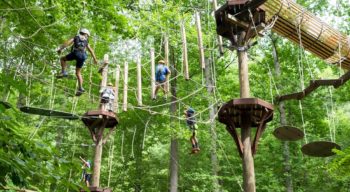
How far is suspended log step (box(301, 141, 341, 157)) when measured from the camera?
5.33m

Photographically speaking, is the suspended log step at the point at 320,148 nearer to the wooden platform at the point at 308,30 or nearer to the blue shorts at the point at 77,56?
the wooden platform at the point at 308,30

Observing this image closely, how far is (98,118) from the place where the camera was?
8.93 m

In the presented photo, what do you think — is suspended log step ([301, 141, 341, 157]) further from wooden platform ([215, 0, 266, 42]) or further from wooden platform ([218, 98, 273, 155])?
wooden platform ([215, 0, 266, 42])

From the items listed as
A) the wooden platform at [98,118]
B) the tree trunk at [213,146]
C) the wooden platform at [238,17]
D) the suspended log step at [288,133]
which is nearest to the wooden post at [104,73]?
the wooden platform at [98,118]

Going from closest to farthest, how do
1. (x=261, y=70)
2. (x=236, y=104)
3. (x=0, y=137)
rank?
1. (x=0, y=137)
2. (x=236, y=104)
3. (x=261, y=70)

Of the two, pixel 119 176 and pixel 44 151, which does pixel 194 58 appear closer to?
pixel 119 176

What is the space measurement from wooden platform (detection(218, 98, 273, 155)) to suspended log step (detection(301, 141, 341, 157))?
0.70 meters

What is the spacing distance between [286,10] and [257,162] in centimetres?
985

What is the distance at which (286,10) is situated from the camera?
6.32 meters

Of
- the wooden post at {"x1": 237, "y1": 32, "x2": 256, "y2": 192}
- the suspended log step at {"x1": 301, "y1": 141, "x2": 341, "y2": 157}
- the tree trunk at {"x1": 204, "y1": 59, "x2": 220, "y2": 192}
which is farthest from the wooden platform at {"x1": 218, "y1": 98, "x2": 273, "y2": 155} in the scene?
the tree trunk at {"x1": 204, "y1": 59, "x2": 220, "y2": 192}

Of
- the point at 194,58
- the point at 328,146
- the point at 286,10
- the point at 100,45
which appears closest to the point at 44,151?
the point at 328,146

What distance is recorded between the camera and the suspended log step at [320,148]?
17.5 feet

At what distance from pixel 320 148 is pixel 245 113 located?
1.26 metres

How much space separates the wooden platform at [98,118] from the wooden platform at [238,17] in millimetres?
3885
